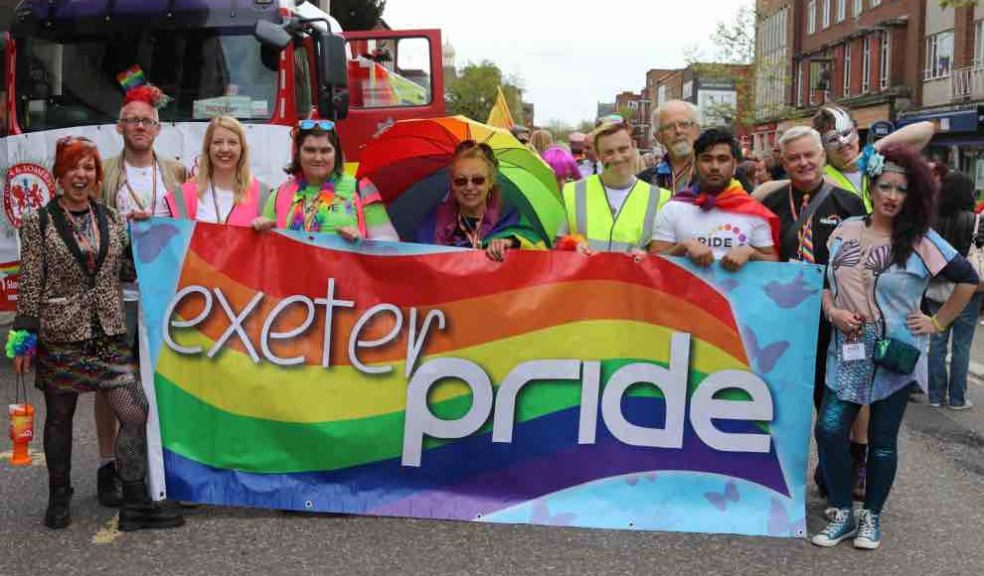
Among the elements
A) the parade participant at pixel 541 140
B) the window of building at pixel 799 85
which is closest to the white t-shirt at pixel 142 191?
the parade participant at pixel 541 140

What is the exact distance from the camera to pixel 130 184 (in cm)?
558

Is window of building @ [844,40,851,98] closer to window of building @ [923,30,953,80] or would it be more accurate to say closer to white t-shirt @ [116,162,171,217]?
window of building @ [923,30,953,80]

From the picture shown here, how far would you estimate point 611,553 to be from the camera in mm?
4855

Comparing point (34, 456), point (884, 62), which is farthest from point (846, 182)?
point (884, 62)

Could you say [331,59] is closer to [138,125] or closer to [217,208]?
[138,125]

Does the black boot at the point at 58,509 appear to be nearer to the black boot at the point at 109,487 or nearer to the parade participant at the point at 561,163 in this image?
the black boot at the point at 109,487

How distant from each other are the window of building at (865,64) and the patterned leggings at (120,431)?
4434 cm

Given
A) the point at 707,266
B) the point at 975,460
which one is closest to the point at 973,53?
the point at 975,460

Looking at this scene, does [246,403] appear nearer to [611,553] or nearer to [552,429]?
[552,429]

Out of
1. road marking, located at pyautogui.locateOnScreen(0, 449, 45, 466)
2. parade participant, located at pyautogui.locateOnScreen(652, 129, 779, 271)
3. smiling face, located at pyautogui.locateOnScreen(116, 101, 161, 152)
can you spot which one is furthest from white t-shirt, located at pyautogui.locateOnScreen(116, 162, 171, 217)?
parade participant, located at pyautogui.locateOnScreen(652, 129, 779, 271)

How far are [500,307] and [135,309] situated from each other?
5.58ft

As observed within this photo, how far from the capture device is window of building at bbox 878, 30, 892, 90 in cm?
4281

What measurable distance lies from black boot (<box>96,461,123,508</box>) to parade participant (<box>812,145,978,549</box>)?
322 centimetres

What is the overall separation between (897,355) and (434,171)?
251 cm
